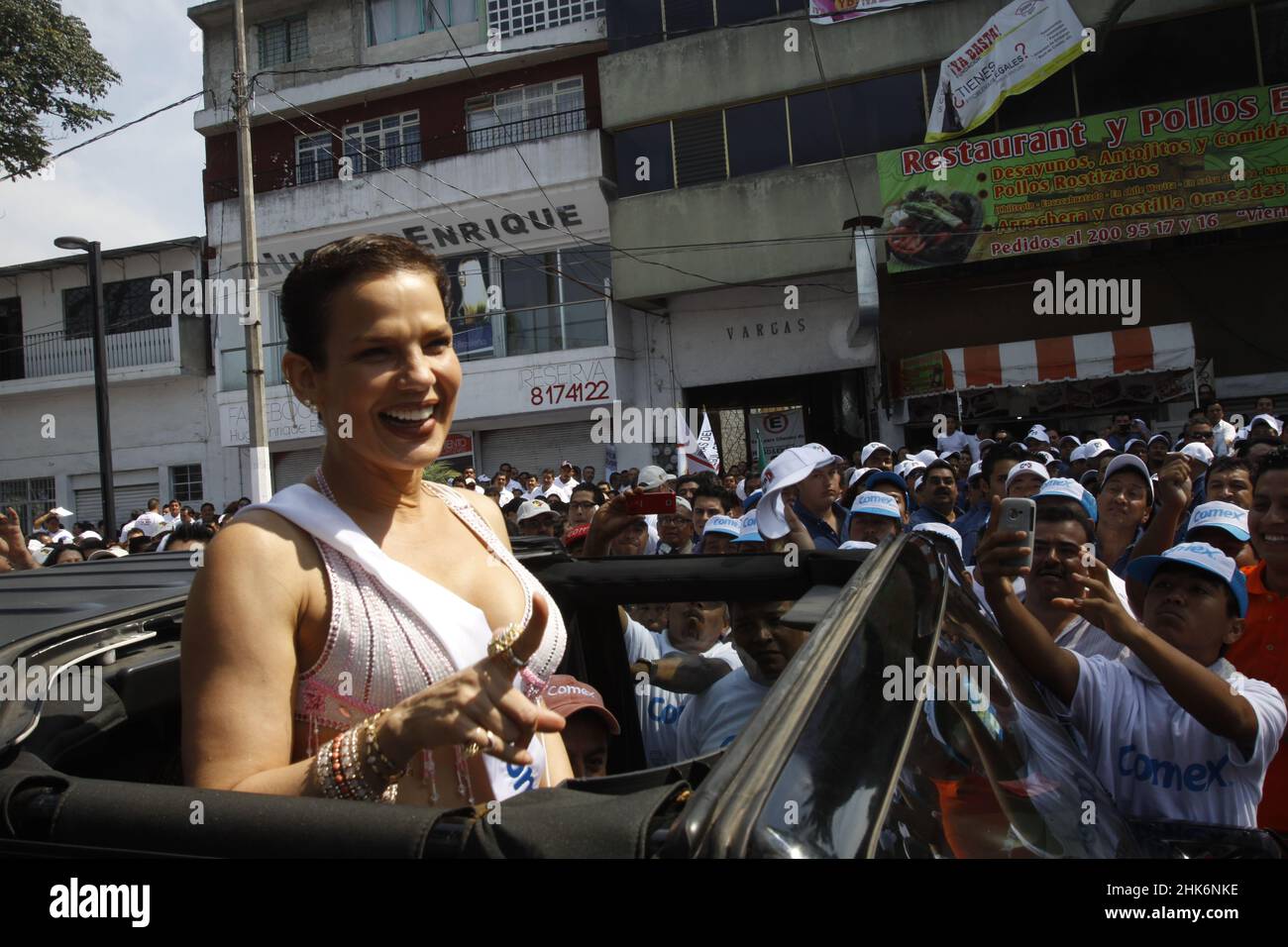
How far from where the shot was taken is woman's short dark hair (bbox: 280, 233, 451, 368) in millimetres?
1559

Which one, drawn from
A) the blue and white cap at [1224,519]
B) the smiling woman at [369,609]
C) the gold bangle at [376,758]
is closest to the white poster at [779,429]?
the blue and white cap at [1224,519]

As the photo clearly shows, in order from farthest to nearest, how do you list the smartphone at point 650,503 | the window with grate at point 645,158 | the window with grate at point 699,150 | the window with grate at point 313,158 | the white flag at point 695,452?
the window with grate at point 313,158, the window with grate at point 645,158, the window with grate at point 699,150, the white flag at point 695,452, the smartphone at point 650,503

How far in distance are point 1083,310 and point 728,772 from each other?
18.4 metres

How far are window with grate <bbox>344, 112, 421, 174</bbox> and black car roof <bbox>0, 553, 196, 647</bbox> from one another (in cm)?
1905

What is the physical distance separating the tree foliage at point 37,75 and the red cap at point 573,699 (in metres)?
17.5

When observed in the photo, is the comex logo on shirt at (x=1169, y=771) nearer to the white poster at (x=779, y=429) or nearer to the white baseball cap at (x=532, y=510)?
the white baseball cap at (x=532, y=510)

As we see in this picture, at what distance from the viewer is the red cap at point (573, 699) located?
2.15 m

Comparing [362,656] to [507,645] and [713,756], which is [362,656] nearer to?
[507,645]

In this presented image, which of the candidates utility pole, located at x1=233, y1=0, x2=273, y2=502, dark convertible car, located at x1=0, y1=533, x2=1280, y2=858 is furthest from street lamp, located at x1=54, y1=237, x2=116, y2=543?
dark convertible car, located at x1=0, y1=533, x2=1280, y2=858

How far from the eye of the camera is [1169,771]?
260 cm

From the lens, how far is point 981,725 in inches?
70.7
